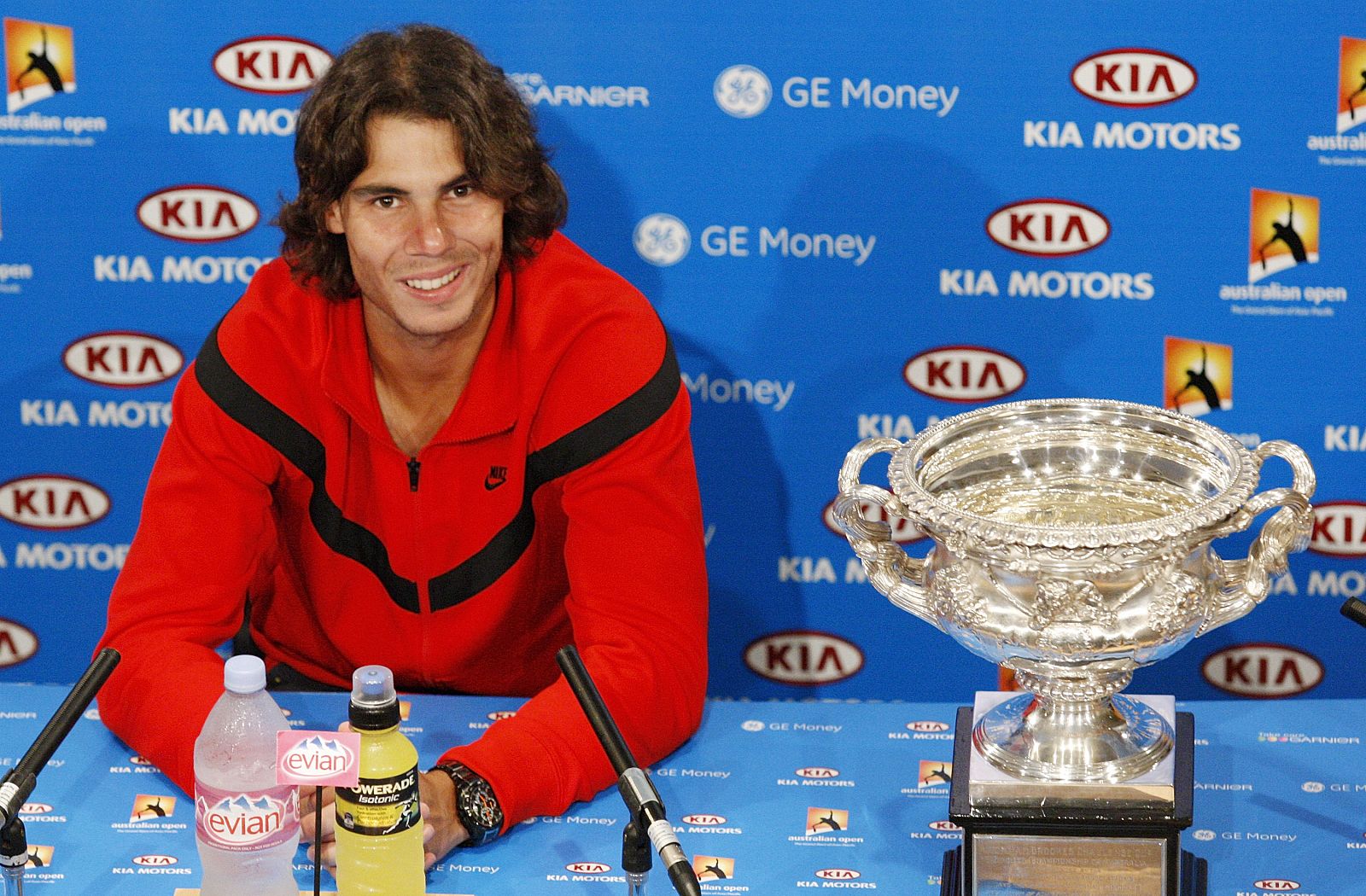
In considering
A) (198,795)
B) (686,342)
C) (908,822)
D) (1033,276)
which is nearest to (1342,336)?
(1033,276)

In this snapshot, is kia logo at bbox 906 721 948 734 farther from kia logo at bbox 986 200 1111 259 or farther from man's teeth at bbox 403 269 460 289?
kia logo at bbox 986 200 1111 259

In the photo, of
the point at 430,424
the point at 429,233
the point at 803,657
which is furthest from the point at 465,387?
the point at 803,657

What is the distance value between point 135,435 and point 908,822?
1683mm

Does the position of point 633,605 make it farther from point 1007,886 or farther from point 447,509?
point 1007,886

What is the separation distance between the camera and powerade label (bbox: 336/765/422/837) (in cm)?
159

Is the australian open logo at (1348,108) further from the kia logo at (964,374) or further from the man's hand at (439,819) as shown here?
the man's hand at (439,819)

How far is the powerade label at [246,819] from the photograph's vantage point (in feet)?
5.23

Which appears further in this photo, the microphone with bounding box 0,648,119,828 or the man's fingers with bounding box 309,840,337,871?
the man's fingers with bounding box 309,840,337,871

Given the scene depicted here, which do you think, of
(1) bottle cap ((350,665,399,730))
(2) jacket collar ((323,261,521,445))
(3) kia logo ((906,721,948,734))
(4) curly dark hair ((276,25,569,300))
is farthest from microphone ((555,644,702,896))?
(4) curly dark hair ((276,25,569,300))

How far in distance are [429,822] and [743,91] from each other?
136 cm

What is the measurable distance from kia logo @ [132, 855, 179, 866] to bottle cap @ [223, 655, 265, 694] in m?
0.31

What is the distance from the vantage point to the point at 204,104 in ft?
9.22

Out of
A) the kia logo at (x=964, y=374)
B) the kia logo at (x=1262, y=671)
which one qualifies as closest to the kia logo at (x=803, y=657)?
the kia logo at (x=964, y=374)

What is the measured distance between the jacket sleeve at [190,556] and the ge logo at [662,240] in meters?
0.77
